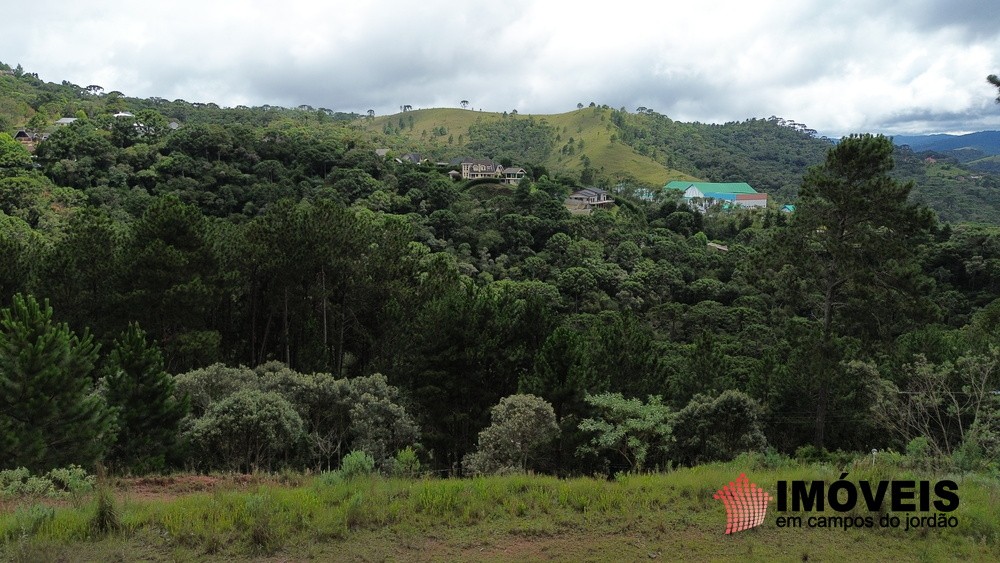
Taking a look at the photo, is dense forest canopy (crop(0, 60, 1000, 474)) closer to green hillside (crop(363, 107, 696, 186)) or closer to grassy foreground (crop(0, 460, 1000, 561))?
grassy foreground (crop(0, 460, 1000, 561))

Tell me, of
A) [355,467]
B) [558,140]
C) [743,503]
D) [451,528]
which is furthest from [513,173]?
[451,528]

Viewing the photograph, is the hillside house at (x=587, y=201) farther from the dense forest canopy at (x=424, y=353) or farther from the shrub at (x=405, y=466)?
the shrub at (x=405, y=466)

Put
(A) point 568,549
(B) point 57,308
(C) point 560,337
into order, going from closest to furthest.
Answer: (A) point 568,549, (C) point 560,337, (B) point 57,308

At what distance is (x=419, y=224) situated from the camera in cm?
4744

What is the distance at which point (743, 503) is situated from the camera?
639cm

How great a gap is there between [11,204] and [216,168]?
628 inches

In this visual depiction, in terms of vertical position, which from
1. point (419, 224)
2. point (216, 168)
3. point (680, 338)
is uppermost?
point (216, 168)

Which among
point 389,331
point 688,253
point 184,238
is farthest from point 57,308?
point 688,253

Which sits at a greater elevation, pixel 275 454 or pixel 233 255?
pixel 233 255

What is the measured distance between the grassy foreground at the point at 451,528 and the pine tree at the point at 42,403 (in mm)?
3272

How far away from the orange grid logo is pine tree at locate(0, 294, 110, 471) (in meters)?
9.40

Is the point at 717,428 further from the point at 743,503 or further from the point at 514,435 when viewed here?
the point at 743,503

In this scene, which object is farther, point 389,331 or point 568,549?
point 389,331

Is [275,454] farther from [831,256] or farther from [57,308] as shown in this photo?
[831,256]
